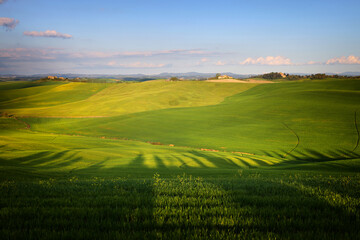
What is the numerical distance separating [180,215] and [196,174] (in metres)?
13.5

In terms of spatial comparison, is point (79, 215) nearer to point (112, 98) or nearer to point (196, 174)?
point (196, 174)

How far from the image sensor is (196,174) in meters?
18.7

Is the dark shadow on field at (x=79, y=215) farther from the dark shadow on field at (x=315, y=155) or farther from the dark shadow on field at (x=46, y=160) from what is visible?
the dark shadow on field at (x=315, y=155)

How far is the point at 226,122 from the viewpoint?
6038 centimetres

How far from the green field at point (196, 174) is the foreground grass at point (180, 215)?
29 millimetres

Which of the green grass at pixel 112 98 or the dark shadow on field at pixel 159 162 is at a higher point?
the green grass at pixel 112 98

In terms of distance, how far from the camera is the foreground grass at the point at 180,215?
14.9 feet

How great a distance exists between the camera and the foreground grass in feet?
14.9

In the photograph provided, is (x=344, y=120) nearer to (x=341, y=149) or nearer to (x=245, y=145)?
(x=341, y=149)

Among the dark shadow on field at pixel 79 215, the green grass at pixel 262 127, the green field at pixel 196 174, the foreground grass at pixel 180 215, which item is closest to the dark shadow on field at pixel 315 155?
the green grass at pixel 262 127

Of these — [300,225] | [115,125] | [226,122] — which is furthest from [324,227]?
[115,125]

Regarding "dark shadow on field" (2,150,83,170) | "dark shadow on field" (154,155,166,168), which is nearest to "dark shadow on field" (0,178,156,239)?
"dark shadow on field" (2,150,83,170)

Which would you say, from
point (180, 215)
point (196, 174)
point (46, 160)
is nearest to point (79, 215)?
point (180, 215)

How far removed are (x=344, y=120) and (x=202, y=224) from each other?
6007cm
